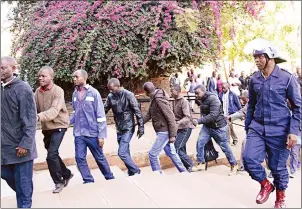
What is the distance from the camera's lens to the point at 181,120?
5.94 m

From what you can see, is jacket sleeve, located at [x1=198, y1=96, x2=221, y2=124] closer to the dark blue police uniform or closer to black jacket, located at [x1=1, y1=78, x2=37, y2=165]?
the dark blue police uniform

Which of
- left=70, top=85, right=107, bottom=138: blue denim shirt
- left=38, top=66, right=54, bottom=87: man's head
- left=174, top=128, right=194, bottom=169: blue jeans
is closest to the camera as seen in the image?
left=38, top=66, right=54, bottom=87: man's head

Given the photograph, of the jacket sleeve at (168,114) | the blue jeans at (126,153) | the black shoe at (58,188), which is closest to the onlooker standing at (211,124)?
the jacket sleeve at (168,114)

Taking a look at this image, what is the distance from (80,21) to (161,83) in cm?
327

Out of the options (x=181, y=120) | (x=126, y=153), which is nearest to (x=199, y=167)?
(x=181, y=120)

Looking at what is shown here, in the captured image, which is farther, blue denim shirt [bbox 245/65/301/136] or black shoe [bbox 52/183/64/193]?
black shoe [bbox 52/183/64/193]

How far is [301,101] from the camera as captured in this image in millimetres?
3459

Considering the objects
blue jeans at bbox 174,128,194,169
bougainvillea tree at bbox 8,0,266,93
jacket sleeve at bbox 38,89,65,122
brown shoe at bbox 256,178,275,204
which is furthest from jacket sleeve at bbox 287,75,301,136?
bougainvillea tree at bbox 8,0,266,93

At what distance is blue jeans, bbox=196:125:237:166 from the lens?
603 centimetres

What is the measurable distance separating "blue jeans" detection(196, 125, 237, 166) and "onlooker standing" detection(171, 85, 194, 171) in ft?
0.84

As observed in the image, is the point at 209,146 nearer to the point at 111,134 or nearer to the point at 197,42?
the point at 111,134

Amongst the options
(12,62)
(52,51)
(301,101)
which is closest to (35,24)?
(52,51)

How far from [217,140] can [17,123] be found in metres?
3.58

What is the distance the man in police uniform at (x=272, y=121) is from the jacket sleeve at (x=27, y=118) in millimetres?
2066
